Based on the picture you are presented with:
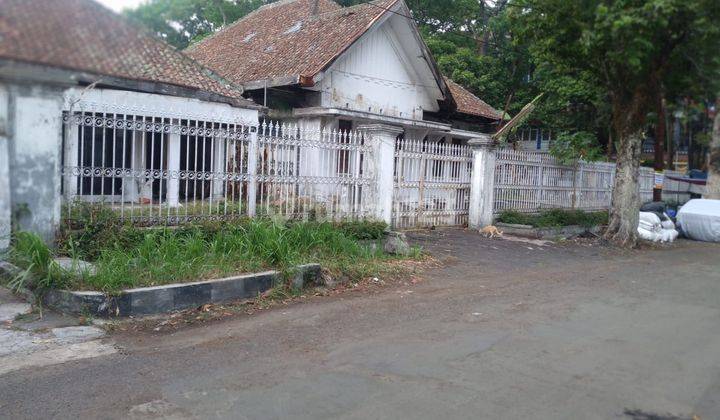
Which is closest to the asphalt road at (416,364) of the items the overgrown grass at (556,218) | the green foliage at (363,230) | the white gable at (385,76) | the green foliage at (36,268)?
the green foliage at (36,268)

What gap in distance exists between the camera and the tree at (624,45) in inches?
374

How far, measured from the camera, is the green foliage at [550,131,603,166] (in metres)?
15.0

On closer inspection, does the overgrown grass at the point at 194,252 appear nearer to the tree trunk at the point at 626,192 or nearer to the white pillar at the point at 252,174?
the white pillar at the point at 252,174

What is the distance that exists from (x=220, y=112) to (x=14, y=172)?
546 cm

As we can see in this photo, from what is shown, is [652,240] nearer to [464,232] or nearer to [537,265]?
[464,232]

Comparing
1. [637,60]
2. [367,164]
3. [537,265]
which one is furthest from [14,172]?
[637,60]

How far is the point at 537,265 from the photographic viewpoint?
954 centimetres

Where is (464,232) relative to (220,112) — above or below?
below

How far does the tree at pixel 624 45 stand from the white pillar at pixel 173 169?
6737mm

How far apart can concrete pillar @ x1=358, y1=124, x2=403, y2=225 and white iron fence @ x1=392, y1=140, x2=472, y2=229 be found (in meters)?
0.58

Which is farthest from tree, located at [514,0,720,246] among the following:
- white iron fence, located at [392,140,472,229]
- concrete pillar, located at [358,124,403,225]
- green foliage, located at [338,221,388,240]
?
green foliage, located at [338,221,388,240]

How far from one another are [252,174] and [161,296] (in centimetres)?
303

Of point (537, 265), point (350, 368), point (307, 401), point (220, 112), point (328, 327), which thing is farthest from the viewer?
point (220, 112)

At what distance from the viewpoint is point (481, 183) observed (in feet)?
41.4
